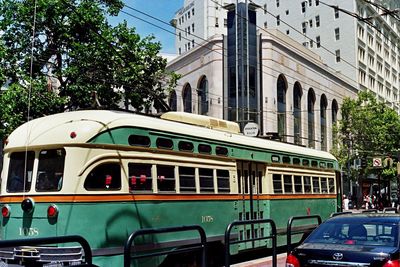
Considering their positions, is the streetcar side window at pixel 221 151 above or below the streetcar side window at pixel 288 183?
above

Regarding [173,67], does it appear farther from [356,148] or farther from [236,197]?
[236,197]

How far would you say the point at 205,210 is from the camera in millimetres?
11117

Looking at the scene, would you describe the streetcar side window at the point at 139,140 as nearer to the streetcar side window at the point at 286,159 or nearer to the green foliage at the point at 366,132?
the streetcar side window at the point at 286,159

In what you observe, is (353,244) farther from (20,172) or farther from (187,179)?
(20,172)

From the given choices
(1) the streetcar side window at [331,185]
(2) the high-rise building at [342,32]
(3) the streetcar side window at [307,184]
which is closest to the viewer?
(3) the streetcar side window at [307,184]

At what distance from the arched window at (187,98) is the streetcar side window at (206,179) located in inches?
1555

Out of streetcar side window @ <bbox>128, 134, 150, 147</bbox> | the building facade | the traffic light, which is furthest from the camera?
the traffic light

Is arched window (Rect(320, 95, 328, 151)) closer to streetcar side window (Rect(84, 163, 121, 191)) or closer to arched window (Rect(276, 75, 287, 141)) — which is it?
arched window (Rect(276, 75, 287, 141))

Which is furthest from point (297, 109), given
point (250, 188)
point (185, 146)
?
point (185, 146)

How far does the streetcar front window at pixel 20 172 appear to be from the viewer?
9250mm

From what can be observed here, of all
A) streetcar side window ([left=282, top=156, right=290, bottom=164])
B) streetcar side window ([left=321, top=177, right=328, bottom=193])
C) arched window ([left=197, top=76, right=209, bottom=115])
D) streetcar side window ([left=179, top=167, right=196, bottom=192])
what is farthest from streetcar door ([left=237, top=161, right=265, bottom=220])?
arched window ([left=197, top=76, right=209, bottom=115])

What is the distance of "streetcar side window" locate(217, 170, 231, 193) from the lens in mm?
11719

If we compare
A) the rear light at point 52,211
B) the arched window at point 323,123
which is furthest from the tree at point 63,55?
the arched window at point 323,123

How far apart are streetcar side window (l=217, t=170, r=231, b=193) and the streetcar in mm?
22
